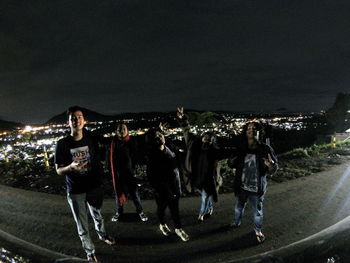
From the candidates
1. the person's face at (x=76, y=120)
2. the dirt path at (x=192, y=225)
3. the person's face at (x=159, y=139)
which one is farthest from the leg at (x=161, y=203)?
the person's face at (x=76, y=120)

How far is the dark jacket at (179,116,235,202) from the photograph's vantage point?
160 inches

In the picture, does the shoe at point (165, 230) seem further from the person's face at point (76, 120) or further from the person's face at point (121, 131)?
the person's face at point (76, 120)

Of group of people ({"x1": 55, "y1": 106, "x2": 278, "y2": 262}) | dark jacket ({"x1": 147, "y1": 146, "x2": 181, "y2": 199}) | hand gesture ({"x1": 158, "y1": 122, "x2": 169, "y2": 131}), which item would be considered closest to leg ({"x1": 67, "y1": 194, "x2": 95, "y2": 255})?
group of people ({"x1": 55, "y1": 106, "x2": 278, "y2": 262})

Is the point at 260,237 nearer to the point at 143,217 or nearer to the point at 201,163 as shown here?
the point at 201,163

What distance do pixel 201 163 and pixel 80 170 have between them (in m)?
2.16

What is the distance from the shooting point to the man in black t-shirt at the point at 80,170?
293 cm

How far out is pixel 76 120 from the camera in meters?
2.95

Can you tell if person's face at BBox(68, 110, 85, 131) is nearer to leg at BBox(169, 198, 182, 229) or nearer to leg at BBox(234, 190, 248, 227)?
leg at BBox(169, 198, 182, 229)

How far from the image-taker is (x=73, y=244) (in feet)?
11.4

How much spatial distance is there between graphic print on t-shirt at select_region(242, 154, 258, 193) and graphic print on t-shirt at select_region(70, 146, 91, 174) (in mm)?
2479

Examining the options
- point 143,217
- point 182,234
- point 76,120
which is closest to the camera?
point 76,120

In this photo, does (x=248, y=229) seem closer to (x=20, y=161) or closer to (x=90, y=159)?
(x=90, y=159)

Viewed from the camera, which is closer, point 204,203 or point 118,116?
point 204,203

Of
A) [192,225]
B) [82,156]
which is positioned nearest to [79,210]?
[82,156]
